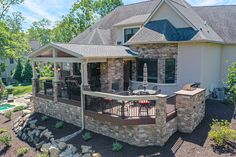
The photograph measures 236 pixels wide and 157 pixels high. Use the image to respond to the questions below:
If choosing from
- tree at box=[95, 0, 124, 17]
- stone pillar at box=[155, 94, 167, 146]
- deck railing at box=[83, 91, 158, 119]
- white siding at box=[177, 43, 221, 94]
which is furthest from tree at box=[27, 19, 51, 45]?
stone pillar at box=[155, 94, 167, 146]

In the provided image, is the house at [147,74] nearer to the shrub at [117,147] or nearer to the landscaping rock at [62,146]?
the shrub at [117,147]

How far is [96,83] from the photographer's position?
549 inches

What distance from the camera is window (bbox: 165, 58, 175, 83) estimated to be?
14.0 meters

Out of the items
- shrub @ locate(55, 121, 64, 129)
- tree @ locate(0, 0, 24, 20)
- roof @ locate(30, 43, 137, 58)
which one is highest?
tree @ locate(0, 0, 24, 20)

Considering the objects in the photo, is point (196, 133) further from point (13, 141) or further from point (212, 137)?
point (13, 141)

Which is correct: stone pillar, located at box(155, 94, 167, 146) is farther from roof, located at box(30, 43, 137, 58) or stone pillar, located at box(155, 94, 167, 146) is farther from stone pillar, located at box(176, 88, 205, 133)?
roof, located at box(30, 43, 137, 58)

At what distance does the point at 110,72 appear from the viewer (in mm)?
13711

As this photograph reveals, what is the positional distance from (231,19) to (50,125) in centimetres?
1739

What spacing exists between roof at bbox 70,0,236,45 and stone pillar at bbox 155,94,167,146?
580cm

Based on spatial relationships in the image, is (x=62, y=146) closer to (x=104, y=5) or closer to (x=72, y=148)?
(x=72, y=148)

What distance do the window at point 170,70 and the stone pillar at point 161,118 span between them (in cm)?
543

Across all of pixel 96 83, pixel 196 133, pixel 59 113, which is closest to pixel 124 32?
pixel 96 83

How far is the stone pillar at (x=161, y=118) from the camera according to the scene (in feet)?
29.4

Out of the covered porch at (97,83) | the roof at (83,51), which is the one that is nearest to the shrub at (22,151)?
the covered porch at (97,83)
